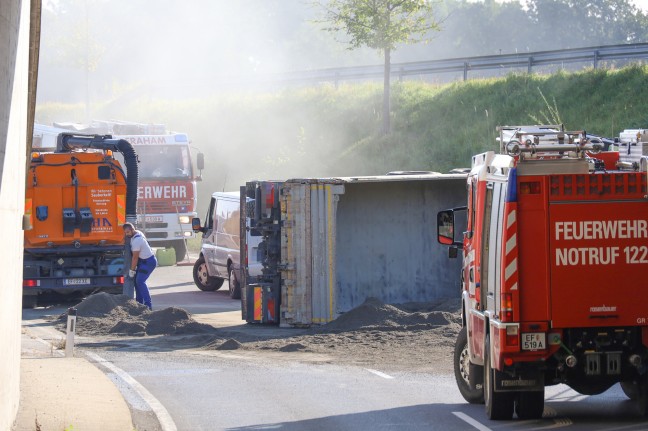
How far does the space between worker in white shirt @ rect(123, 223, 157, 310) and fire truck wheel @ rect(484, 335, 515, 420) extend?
1215 cm

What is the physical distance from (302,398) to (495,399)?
277 cm

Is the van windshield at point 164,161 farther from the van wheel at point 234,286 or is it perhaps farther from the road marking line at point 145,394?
the road marking line at point 145,394

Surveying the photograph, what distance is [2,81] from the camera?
32.3ft

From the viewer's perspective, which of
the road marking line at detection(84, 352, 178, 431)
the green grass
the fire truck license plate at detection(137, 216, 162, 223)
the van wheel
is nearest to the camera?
the road marking line at detection(84, 352, 178, 431)

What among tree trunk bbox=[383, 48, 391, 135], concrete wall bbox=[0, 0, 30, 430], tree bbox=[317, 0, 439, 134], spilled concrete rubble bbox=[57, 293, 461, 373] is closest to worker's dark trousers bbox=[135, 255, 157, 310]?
spilled concrete rubble bbox=[57, 293, 461, 373]

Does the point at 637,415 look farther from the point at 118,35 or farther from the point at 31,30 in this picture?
the point at 118,35

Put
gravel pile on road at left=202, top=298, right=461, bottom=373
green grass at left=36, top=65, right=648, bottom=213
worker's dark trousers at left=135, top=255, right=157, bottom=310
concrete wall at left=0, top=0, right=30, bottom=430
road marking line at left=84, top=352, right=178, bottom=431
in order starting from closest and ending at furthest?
1. concrete wall at left=0, top=0, right=30, bottom=430
2. road marking line at left=84, top=352, right=178, bottom=431
3. gravel pile on road at left=202, top=298, right=461, bottom=373
4. worker's dark trousers at left=135, top=255, right=157, bottom=310
5. green grass at left=36, top=65, right=648, bottom=213

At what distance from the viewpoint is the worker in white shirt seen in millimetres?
22766

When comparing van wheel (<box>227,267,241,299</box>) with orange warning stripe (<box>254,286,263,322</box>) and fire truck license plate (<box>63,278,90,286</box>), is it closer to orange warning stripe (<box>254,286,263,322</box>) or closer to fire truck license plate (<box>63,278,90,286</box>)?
fire truck license plate (<box>63,278,90,286</box>)

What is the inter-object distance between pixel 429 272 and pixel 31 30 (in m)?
11.7

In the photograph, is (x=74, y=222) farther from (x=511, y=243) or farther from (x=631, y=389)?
(x=511, y=243)

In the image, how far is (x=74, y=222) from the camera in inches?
953

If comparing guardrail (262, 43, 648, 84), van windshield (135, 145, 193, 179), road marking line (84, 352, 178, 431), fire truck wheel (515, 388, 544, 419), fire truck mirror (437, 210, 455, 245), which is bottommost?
road marking line (84, 352, 178, 431)

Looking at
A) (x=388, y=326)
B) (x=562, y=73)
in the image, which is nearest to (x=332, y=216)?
(x=388, y=326)
